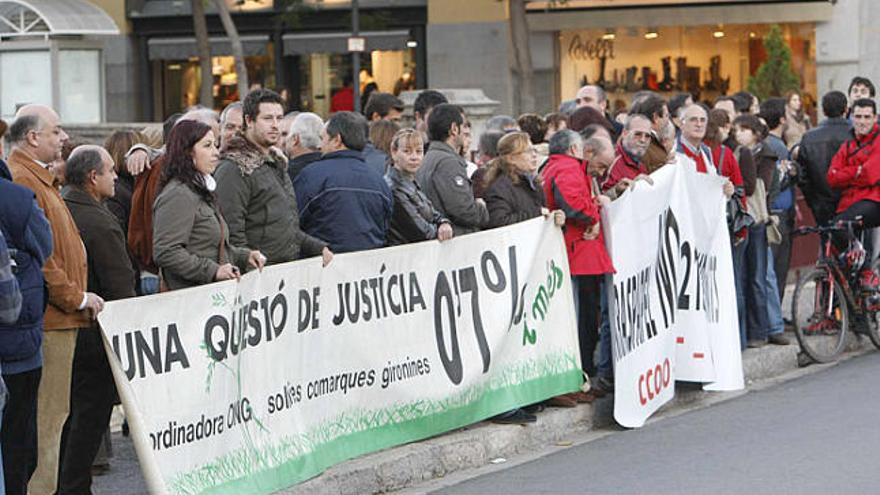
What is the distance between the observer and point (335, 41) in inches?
1624

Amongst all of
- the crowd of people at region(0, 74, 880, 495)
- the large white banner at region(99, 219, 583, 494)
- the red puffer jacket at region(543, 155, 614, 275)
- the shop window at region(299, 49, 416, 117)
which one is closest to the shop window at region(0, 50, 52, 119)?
the shop window at region(299, 49, 416, 117)

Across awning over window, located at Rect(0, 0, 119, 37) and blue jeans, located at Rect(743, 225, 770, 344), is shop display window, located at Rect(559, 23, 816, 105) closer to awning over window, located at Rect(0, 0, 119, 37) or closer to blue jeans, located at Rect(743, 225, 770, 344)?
awning over window, located at Rect(0, 0, 119, 37)

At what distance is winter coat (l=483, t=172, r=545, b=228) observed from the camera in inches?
436

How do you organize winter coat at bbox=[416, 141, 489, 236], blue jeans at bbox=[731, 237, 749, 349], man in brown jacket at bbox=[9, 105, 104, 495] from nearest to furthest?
man in brown jacket at bbox=[9, 105, 104, 495] < winter coat at bbox=[416, 141, 489, 236] < blue jeans at bbox=[731, 237, 749, 349]

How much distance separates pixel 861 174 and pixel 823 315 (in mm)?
1144

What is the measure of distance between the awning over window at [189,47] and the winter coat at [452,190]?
3172 cm

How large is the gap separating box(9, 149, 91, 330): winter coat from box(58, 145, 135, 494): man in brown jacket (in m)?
0.40

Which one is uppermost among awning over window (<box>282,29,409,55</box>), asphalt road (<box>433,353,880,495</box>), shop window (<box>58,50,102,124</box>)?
awning over window (<box>282,29,409,55</box>)

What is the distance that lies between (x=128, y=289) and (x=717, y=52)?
1202 inches

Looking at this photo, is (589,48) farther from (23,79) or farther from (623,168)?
(623,168)

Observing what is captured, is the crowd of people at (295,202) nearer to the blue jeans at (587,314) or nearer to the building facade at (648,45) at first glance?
the blue jeans at (587,314)

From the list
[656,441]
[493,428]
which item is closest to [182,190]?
[493,428]

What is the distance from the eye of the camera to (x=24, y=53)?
28.1 m

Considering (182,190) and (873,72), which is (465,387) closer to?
(182,190)
